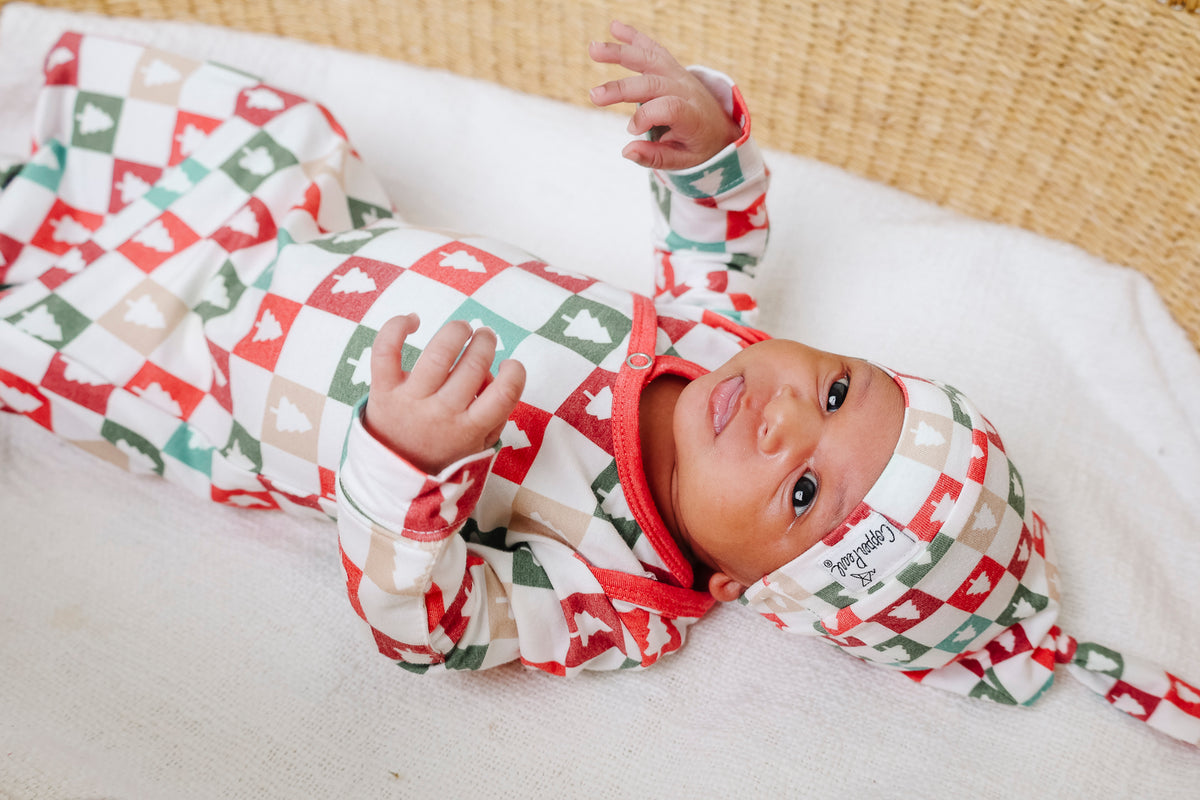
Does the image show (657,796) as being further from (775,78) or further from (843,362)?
(775,78)

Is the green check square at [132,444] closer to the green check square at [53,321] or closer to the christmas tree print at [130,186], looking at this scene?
the green check square at [53,321]

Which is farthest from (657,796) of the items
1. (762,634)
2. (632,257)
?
(632,257)

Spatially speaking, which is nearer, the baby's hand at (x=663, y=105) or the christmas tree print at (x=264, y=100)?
the baby's hand at (x=663, y=105)

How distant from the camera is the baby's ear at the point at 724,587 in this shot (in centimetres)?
96

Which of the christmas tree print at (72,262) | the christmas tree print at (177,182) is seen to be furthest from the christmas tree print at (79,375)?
the christmas tree print at (177,182)

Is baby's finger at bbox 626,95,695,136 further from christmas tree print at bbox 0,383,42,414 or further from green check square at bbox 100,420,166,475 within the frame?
christmas tree print at bbox 0,383,42,414

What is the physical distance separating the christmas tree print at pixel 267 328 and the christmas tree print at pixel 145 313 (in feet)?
0.45

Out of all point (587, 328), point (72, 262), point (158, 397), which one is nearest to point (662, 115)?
point (587, 328)

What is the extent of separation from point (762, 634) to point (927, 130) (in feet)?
2.49

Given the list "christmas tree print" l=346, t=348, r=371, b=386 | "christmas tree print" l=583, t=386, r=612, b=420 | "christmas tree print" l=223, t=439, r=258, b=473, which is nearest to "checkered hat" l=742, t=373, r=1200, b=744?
"christmas tree print" l=583, t=386, r=612, b=420

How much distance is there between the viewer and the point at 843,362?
0.92m

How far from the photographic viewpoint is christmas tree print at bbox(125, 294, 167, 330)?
43.1 inches

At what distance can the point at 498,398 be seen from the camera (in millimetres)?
763

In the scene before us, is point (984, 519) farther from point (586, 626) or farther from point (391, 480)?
point (391, 480)
